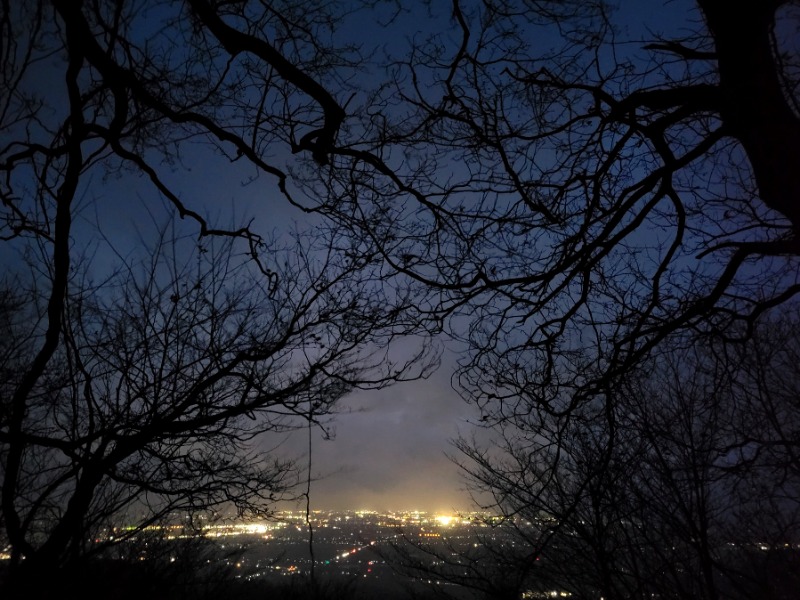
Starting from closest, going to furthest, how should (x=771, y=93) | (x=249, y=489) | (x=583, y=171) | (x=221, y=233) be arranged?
(x=771, y=93)
(x=583, y=171)
(x=221, y=233)
(x=249, y=489)

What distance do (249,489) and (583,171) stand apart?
375 cm

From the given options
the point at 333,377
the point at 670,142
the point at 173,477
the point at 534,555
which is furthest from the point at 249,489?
the point at 670,142

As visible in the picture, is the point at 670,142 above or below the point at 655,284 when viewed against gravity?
above

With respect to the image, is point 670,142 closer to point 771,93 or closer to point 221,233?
point 771,93

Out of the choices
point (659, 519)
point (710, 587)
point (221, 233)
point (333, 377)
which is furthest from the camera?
point (659, 519)

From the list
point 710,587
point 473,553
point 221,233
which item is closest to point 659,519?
point 710,587

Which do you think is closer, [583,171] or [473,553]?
[583,171]

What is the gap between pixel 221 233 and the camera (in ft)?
12.1

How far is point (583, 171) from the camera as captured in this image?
126 inches

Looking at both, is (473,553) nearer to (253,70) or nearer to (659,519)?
(659,519)

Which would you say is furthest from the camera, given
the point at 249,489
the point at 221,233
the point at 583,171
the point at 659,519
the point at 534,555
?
the point at 659,519

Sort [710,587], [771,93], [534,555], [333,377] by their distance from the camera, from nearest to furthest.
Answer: [534,555] < [771,93] < [333,377] < [710,587]

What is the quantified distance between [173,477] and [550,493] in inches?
202

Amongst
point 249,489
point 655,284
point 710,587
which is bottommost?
point 710,587
